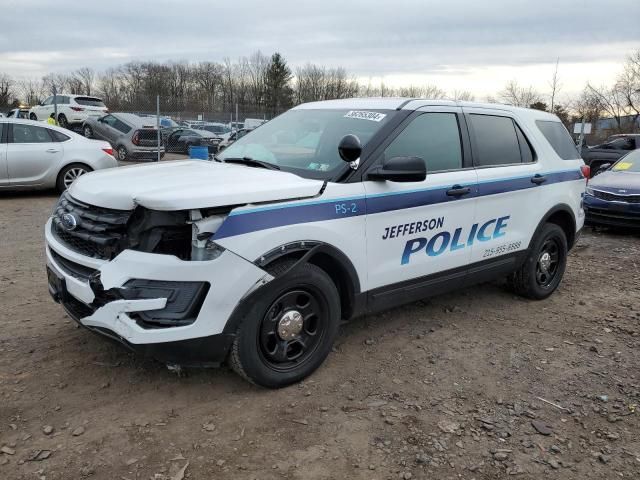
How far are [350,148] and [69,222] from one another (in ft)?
5.86

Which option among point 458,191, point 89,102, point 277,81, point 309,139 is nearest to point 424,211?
point 458,191

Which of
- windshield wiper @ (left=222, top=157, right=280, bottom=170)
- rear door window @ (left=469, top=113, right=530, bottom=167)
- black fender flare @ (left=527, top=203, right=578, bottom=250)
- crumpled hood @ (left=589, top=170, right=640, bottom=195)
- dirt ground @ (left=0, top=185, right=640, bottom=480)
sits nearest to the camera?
dirt ground @ (left=0, top=185, right=640, bottom=480)

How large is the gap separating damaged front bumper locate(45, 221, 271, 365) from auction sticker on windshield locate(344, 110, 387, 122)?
160 centimetres

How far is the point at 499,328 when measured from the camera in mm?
4656

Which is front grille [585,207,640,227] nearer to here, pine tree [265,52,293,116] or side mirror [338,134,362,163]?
side mirror [338,134,362,163]

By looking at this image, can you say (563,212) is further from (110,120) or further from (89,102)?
(89,102)

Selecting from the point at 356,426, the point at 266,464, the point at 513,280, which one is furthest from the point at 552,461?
the point at 513,280

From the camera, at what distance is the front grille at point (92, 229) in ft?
9.97

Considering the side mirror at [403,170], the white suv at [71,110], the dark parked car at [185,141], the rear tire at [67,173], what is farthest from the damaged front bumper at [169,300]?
the white suv at [71,110]

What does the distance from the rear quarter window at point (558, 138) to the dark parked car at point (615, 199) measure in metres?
3.88

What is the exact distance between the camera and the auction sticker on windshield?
3986 mm

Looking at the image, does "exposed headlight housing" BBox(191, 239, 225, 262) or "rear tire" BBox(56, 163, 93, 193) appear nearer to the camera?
"exposed headlight housing" BBox(191, 239, 225, 262)

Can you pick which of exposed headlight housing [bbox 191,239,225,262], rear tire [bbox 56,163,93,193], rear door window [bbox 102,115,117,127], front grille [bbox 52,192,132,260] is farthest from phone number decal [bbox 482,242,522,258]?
rear door window [bbox 102,115,117,127]

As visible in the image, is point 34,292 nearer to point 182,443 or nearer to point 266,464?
point 182,443
